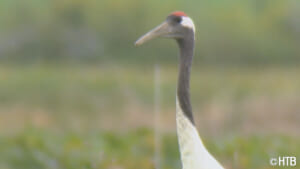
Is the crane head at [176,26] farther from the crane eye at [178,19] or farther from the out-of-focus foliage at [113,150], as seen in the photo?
the out-of-focus foliage at [113,150]

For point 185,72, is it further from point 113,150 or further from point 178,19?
point 113,150

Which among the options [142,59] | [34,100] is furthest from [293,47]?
[34,100]

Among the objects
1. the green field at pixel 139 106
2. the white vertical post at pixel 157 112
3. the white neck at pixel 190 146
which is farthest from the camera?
the green field at pixel 139 106

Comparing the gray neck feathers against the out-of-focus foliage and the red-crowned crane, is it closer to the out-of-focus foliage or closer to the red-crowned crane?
the red-crowned crane

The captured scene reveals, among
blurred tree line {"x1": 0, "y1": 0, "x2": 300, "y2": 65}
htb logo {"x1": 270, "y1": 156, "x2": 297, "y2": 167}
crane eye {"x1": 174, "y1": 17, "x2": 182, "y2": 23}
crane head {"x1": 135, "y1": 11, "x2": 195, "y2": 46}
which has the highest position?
crane eye {"x1": 174, "y1": 17, "x2": 182, "y2": 23}

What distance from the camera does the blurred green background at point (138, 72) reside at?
15.0 feet

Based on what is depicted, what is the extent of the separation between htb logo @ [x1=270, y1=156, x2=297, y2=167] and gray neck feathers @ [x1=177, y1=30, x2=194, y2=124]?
4.43 ft

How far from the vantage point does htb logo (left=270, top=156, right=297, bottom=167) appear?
3.99 m

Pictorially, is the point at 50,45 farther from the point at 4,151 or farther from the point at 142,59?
the point at 4,151

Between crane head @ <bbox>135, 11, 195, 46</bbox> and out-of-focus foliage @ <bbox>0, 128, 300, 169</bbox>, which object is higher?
crane head @ <bbox>135, 11, 195, 46</bbox>

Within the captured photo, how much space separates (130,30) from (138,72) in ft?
0.91

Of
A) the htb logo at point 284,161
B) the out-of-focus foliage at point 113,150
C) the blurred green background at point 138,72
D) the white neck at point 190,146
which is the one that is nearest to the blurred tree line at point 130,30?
the blurred green background at point 138,72

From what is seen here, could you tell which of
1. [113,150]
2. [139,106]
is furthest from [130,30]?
[113,150]

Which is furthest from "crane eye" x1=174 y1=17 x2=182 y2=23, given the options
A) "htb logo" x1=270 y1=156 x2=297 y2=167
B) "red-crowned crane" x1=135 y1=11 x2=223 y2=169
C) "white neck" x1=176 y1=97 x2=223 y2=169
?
"htb logo" x1=270 y1=156 x2=297 y2=167
